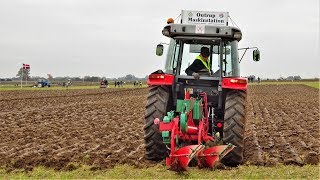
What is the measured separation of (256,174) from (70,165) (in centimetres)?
307

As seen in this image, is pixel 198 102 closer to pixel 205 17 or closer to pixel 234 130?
pixel 234 130

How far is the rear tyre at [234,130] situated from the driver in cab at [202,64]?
3.29 ft

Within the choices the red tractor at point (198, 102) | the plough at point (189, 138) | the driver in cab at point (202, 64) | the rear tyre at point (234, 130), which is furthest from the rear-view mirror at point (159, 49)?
the rear tyre at point (234, 130)

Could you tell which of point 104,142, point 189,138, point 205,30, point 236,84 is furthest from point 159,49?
point 104,142

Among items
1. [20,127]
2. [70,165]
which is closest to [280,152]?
[70,165]

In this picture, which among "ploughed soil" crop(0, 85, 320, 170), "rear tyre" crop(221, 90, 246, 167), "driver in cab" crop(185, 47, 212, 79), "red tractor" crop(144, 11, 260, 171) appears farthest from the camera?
"driver in cab" crop(185, 47, 212, 79)

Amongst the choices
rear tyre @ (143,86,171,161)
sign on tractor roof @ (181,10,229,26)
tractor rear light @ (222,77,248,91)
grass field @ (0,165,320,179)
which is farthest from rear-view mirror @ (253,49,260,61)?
grass field @ (0,165,320,179)

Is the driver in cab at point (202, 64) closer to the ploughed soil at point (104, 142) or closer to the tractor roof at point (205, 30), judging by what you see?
the tractor roof at point (205, 30)

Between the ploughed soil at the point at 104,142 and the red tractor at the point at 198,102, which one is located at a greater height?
the red tractor at the point at 198,102

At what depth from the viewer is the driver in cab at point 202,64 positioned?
9.21 m

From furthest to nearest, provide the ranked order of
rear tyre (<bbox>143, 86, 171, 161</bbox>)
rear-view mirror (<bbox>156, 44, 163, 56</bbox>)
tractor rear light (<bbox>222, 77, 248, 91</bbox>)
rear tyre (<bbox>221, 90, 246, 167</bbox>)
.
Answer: rear-view mirror (<bbox>156, 44, 163, 56</bbox>) → rear tyre (<bbox>143, 86, 171, 161</bbox>) → tractor rear light (<bbox>222, 77, 248, 91</bbox>) → rear tyre (<bbox>221, 90, 246, 167</bbox>)

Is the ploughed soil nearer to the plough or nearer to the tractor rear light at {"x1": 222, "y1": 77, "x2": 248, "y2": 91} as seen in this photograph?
the plough

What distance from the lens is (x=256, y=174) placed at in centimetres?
746

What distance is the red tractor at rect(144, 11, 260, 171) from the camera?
25.7 feet
